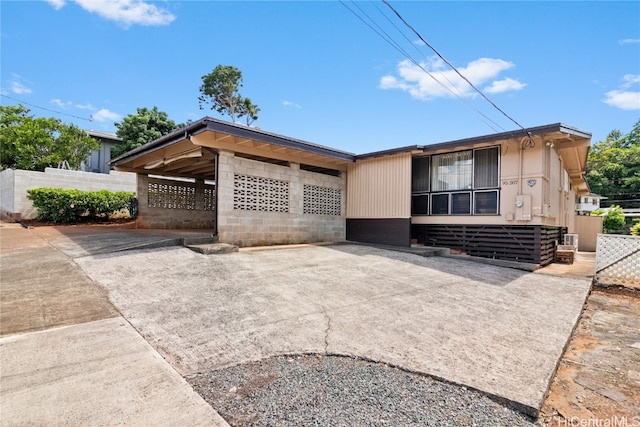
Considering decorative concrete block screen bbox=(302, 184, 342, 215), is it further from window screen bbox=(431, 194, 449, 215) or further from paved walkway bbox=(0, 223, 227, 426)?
paved walkway bbox=(0, 223, 227, 426)

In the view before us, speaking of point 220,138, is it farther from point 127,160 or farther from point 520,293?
point 520,293

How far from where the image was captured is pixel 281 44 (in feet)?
31.2

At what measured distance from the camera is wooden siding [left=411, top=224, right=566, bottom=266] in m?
7.87

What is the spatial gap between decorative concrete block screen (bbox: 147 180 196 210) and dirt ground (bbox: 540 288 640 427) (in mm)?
12473

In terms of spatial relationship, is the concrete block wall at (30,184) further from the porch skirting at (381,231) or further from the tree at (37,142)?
the porch skirting at (381,231)

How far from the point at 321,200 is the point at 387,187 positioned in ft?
6.91

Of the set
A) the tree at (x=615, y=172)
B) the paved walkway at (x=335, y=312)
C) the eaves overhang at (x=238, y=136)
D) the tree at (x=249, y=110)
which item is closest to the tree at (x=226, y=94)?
the tree at (x=249, y=110)

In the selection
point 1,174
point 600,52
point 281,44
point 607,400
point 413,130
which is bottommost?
point 607,400

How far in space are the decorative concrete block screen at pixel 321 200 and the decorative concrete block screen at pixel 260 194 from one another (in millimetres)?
768

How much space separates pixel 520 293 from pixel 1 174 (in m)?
18.6

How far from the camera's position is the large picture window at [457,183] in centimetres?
846

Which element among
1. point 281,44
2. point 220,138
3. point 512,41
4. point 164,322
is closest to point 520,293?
point 164,322

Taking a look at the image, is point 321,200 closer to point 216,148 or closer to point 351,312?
point 216,148

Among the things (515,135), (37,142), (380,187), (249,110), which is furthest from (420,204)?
(249,110)
